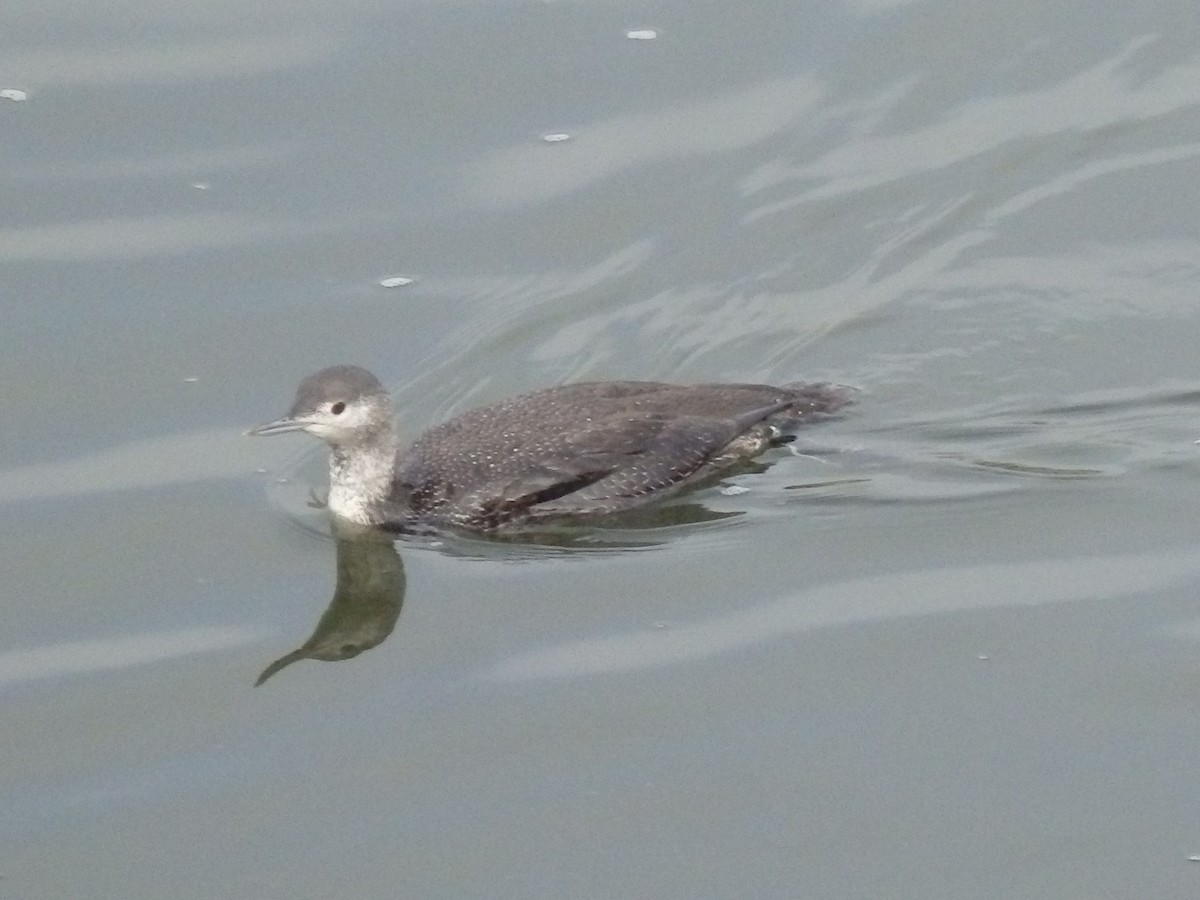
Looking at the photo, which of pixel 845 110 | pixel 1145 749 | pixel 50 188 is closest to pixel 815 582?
pixel 1145 749

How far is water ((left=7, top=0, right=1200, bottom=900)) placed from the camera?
350 inches

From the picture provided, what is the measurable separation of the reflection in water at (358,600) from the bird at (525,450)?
169 mm

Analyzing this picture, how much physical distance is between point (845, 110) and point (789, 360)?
2.25 metres

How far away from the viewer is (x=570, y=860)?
863 centimetres

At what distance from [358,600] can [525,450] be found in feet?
4.29

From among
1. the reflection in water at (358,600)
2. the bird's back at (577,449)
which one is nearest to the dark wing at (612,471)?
the bird's back at (577,449)

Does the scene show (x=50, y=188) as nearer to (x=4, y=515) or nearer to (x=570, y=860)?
(x=4, y=515)

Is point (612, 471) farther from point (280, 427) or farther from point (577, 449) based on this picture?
point (280, 427)

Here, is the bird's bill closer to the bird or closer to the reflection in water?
the bird

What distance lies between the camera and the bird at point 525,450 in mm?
11625

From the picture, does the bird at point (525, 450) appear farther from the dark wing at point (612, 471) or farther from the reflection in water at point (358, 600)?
the reflection in water at point (358, 600)

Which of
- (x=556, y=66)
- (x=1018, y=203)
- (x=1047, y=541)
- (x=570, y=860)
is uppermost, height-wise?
(x=556, y=66)

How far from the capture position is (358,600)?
10969 millimetres

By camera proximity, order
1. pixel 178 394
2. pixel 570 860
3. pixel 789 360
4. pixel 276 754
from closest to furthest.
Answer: pixel 570 860, pixel 276 754, pixel 178 394, pixel 789 360
